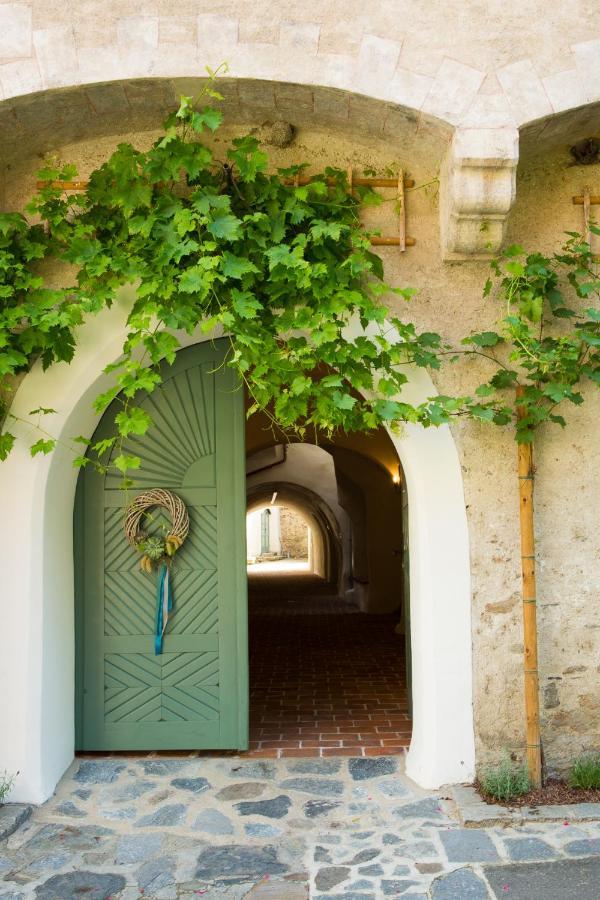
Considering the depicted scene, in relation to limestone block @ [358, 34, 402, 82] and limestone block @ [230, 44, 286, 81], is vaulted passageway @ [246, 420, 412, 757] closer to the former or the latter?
limestone block @ [358, 34, 402, 82]

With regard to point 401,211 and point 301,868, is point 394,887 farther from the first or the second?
point 401,211

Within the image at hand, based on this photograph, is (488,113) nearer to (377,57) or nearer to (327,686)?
(377,57)

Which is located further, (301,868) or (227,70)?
(227,70)

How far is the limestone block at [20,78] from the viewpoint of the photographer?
3.81 meters

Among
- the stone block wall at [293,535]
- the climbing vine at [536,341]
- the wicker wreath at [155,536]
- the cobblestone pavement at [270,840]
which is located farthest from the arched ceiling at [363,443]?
the stone block wall at [293,535]

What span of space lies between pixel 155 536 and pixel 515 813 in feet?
8.37

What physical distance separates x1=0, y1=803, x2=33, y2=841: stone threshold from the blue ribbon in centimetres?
110

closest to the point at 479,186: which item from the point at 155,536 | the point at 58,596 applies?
the point at 155,536

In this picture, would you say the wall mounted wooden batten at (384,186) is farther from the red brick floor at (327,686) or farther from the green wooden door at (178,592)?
the red brick floor at (327,686)

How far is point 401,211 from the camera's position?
14.4 ft

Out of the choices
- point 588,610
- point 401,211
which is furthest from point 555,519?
point 401,211

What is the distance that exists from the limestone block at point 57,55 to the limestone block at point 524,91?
7.13ft

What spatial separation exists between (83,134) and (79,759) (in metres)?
3.66

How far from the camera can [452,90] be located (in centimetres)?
394
